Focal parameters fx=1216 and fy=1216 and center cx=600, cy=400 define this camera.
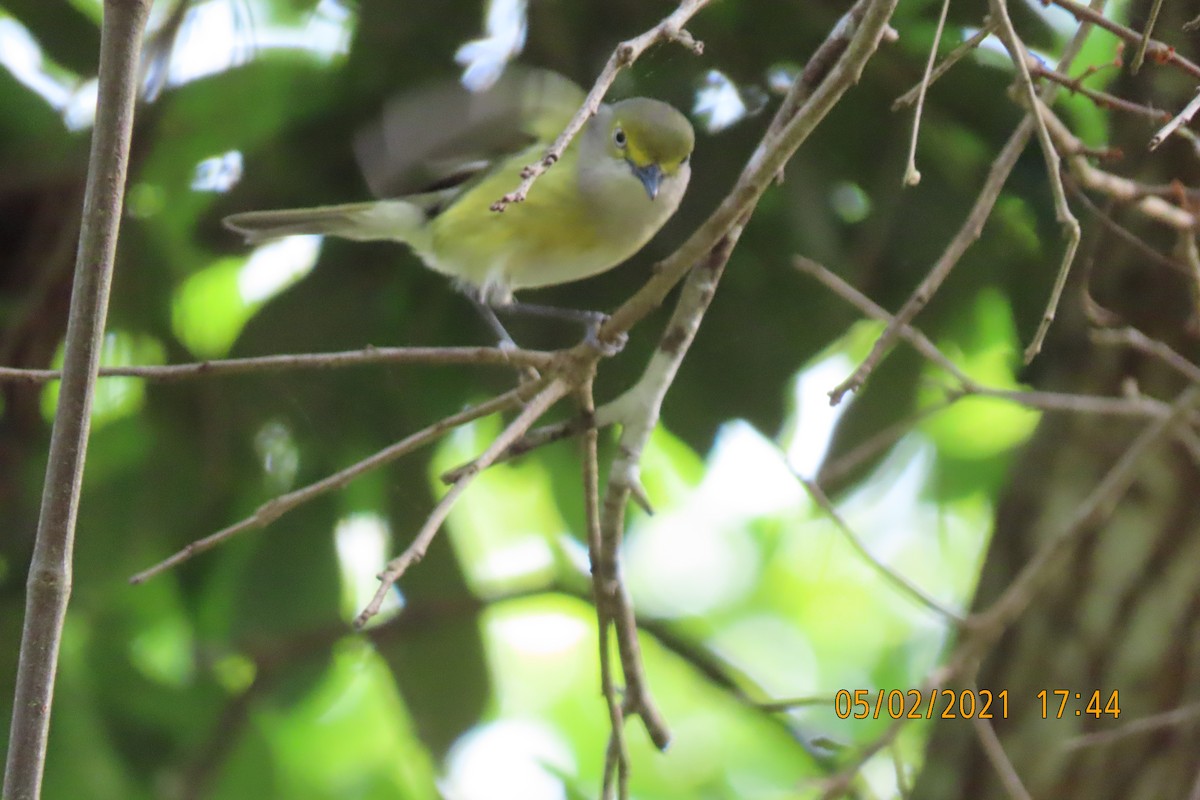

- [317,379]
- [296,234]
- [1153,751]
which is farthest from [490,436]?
[1153,751]

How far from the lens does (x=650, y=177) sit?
2652 mm

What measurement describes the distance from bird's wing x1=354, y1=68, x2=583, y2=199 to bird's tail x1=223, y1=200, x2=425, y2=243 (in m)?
0.05

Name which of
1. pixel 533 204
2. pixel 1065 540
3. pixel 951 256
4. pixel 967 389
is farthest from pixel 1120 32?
pixel 533 204

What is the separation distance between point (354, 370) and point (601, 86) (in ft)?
5.74

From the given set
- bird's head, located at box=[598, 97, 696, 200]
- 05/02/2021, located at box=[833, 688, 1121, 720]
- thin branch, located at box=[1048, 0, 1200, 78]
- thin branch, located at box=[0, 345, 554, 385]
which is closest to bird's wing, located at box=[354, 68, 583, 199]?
bird's head, located at box=[598, 97, 696, 200]

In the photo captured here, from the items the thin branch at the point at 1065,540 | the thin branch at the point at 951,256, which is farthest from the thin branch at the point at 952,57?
the thin branch at the point at 1065,540

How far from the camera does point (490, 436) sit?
3.12m

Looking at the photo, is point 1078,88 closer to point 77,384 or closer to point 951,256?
point 951,256

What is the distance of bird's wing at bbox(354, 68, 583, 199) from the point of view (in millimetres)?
2398

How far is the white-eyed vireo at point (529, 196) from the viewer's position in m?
2.53

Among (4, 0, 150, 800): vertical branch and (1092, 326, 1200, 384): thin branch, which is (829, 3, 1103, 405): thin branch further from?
(4, 0, 150, 800): vertical branch

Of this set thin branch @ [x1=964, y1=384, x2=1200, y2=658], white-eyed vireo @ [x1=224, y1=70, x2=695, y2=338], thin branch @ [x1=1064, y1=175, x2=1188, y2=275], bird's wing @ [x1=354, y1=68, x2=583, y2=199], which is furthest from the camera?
white-eyed vireo @ [x1=224, y1=70, x2=695, y2=338]

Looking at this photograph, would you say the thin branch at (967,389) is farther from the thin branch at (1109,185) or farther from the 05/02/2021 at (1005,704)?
the 05/02/2021 at (1005,704)

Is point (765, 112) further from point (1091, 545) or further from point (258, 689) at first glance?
point (258, 689)
